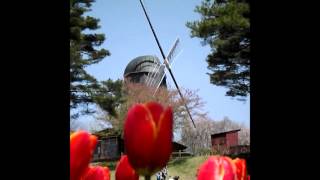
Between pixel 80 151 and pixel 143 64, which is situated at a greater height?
pixel 143 64

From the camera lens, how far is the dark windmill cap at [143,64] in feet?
59.5

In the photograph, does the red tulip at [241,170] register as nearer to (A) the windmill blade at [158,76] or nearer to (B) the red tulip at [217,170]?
(B) the red tulip at [217,170]

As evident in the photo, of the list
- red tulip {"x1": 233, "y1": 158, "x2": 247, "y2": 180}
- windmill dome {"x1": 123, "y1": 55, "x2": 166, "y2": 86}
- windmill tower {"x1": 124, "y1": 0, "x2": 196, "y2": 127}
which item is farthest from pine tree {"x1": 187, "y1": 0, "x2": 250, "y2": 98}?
windmill dome {"x1": 123, "y1": 55, "x2": 166, "y2": 86}

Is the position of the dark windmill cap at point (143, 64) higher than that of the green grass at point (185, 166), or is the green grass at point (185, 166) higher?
the dark windmill cap at point (143, 64)

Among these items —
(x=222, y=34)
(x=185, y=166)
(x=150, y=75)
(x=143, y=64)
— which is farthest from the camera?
(x=143, y=64)

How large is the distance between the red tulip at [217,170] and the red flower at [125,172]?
0.14 feet

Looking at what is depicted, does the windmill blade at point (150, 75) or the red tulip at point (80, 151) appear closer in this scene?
the red tulip at point (80, 151)

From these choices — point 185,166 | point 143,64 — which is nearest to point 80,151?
point 185,166

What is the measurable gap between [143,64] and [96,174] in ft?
59.5

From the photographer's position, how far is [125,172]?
1.09 ft

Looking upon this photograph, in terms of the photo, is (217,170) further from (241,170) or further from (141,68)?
(141,68)

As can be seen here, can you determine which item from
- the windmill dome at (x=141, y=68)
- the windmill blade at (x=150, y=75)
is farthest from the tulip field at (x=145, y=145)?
the windmill dome at (x=141, y=68)
